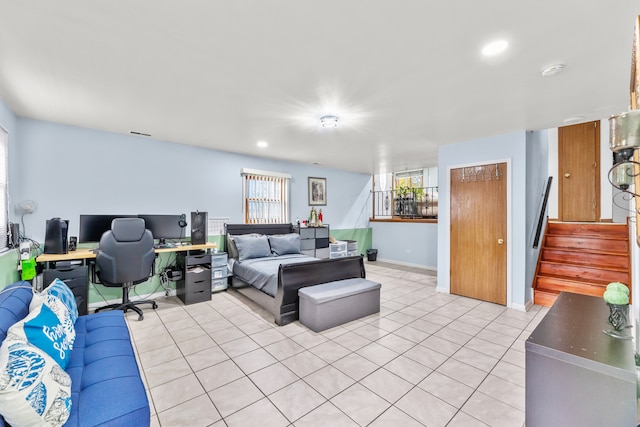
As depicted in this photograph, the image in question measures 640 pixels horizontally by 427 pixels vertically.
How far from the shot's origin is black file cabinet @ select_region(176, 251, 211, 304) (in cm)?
415

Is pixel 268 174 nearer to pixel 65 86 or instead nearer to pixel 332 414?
pixel 65 86

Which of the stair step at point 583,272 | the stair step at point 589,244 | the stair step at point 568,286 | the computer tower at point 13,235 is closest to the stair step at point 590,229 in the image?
the stair step at point 589,244

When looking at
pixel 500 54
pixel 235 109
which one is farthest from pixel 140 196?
pixel 500 54

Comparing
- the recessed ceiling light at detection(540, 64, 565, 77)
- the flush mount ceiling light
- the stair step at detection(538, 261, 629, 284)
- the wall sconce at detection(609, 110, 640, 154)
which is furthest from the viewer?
the stair step at detection(538, 261, 629, 284)

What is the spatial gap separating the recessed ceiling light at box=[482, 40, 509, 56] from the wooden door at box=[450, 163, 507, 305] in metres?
2.52

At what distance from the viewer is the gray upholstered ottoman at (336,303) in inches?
125

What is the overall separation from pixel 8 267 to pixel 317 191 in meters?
5.23

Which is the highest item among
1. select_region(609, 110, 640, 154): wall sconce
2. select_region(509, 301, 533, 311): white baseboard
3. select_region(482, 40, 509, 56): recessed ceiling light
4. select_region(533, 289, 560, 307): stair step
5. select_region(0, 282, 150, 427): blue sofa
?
select_region(482, 40, 509, 56): recessed ceiling light

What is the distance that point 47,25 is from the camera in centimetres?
174

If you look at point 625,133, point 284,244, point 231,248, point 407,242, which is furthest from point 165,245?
point 407,242

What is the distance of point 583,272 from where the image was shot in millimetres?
4086

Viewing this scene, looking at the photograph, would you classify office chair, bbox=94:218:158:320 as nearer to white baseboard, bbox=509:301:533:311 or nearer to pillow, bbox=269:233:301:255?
pillow, bbox=269:233:301:255

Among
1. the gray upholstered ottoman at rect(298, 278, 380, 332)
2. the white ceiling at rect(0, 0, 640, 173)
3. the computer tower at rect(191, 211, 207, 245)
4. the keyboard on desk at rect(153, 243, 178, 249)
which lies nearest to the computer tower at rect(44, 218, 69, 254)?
the keyboard on desk at rect(153, 243, 178, 249)

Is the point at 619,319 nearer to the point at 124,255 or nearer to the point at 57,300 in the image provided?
the point at 57,300
